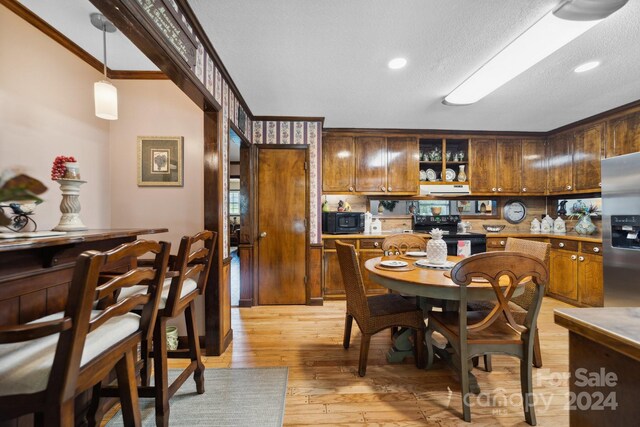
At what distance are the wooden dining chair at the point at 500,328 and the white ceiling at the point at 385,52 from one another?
151 cm

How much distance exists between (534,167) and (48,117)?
18.5 ft

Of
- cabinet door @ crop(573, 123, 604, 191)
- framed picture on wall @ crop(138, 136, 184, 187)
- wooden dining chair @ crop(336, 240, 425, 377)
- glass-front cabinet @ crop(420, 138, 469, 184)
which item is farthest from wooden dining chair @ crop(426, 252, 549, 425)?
cabinet door @ crop(573, 123, 604, 191)

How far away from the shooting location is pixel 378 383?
188cm

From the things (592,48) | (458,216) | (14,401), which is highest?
(592,48)

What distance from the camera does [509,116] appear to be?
3.43 meters

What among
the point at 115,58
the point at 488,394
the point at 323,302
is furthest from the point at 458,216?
the point at 115,58

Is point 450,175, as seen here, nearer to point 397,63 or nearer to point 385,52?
point 397,63

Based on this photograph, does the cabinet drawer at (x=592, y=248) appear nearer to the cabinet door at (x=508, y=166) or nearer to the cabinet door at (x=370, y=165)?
the cabinet door at (x=508, y=166)

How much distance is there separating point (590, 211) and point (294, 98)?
431cm

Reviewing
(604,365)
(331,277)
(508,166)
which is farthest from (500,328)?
(508,166)

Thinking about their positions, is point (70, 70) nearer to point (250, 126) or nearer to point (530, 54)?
point (250, 126)

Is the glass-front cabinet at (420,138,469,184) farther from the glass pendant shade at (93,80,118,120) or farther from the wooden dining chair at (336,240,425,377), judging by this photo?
the glass pendant shade at (93,80,118,120)

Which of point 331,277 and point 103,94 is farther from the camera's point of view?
point 331,277

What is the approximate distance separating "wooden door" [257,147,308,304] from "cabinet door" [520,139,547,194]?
11.1 feet
